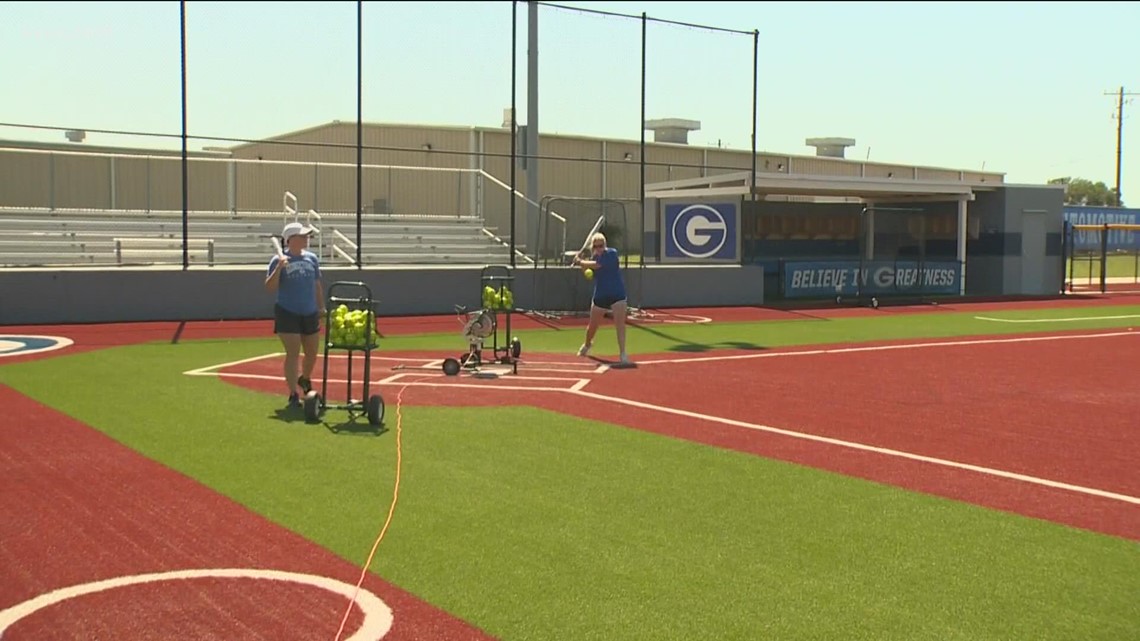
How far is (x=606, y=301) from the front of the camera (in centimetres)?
1661

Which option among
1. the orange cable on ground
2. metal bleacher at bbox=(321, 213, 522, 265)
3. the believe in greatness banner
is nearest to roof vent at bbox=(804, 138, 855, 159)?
the believe in greatness banner

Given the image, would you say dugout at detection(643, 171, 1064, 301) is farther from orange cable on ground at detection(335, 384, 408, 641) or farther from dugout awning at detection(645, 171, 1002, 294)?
orange cable on ground at detection(335, 384, 408, 641)

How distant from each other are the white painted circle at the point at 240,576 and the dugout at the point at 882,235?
2742 cm

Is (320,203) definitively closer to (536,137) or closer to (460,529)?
(536,137)

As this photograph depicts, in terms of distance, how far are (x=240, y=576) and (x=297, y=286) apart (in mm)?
5584

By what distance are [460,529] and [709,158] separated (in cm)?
4904

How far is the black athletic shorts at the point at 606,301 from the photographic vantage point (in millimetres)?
16547

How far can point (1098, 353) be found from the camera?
18.5 m

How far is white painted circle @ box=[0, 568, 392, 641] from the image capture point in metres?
5.31

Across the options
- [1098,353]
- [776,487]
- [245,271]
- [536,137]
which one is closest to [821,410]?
[776,487]

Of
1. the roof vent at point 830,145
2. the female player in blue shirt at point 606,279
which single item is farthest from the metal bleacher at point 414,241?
the roof vent at point 830,145

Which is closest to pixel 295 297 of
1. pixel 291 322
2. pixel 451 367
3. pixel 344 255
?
pixel 291 322

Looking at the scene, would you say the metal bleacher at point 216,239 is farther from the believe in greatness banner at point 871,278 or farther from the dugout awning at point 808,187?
the believe in greatness banner at point 871,278

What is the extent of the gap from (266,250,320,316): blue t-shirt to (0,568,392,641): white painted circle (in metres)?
5.40
